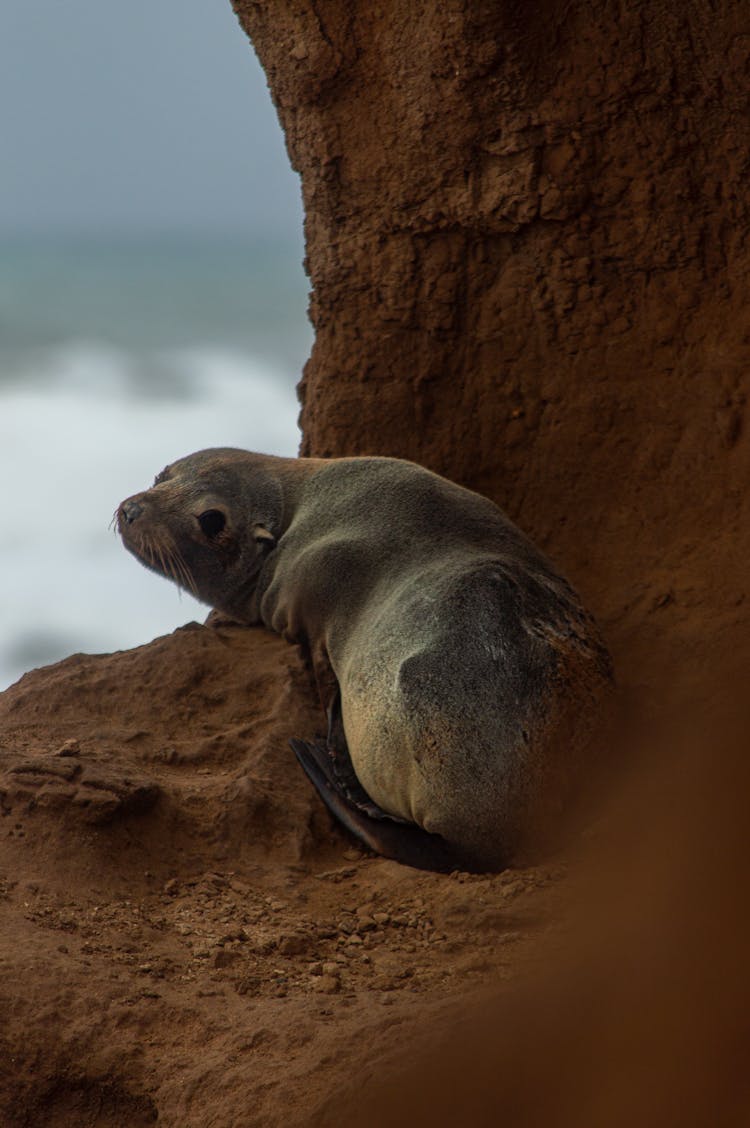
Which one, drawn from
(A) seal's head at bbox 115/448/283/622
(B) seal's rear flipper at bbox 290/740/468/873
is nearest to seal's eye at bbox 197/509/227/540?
(A) seal's head at bbox 115/448/283/622

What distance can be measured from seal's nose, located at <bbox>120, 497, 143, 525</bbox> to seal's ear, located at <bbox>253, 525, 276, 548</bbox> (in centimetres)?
67

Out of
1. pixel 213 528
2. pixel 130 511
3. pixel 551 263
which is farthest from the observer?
pixel 130 511

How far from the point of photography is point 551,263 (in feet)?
20.8

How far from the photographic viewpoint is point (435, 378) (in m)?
6.89

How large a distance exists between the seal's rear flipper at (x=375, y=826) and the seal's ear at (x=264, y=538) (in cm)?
128

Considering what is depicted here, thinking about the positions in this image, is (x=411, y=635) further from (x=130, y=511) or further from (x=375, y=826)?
(x=130, y=511)

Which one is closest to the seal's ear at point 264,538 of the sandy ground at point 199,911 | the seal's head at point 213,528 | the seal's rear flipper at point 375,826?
the seal's head at point 213,528

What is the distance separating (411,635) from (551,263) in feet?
7.63

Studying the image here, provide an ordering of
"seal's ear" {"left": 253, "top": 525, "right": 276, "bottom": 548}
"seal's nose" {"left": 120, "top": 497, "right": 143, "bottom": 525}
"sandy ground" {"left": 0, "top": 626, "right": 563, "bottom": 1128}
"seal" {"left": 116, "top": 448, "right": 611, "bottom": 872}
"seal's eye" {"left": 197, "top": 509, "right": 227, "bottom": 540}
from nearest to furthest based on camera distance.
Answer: "sandy ground" {"left": 0, "top": 626, "right": 563, "bottom": 1128} < "seal" {"left": 116, "top": 448, "right": 611, "bottom": 872} < "seal's ear" {"left": 253, "top": 525, "right": 276, "bottom": 548} < "seal's eye" {"left": 197, "top": 509, "right": 227, "bottom": 540} < "seal's nose" {"left": 120, "top": 497, "right": 143, "bottom": 525}

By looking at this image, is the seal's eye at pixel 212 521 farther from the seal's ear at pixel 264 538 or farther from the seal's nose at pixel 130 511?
the seal's nose at pixel 130 511

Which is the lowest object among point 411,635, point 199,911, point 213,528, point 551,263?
point 199,911

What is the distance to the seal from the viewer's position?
466 centimetres

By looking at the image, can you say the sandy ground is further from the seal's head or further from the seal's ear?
the seal's ear

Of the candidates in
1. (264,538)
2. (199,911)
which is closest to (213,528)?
(264,538)
